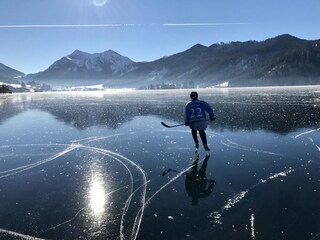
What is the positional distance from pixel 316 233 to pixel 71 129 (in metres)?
16.0

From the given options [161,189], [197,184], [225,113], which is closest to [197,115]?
[197,184]

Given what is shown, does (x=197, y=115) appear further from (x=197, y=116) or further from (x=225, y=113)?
(x=225, y=113)

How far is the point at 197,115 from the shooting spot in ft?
39.3

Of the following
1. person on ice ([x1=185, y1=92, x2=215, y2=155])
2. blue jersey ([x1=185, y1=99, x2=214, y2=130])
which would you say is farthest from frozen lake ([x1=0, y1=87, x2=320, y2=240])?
blue jersey ([x1=185, y1=99, x2=214, y2=130])

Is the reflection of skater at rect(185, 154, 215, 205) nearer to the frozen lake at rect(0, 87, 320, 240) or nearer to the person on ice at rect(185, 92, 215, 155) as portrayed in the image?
the frozen lake at rect(0, 87, 320, 240)

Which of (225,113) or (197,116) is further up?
(197,116)

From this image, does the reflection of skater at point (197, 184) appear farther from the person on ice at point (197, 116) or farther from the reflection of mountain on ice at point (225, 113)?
the reflection of mountain on ice at point (225, 113)

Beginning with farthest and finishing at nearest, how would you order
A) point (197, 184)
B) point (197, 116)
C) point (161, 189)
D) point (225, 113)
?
point (225, 113), point (197, 116), point (197, 184), point (161, 189)

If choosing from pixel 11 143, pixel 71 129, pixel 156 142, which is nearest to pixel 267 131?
pixel 156 142

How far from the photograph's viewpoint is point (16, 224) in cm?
642

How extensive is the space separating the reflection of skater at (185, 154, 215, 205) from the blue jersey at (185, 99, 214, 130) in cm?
212

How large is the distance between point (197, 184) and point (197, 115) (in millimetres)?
4008

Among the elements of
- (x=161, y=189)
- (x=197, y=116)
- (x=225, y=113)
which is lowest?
(x=225, y=113)

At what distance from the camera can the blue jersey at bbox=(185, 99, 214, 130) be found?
39.3 ft
